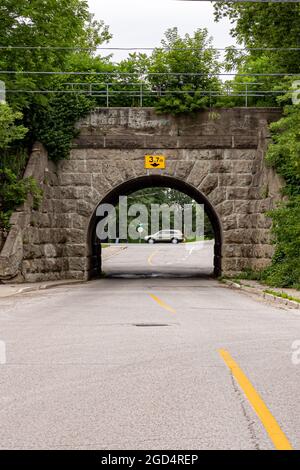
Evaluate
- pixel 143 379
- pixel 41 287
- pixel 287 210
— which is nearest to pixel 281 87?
pixel 287 210

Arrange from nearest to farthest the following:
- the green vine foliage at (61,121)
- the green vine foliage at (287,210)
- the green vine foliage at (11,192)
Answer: the green vine foliage at (287,210), the green vine foliage at (11,192), the green vine foliage at (61,121)

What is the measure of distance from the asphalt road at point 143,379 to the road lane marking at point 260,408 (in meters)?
0.05

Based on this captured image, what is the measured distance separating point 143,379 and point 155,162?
18668mm

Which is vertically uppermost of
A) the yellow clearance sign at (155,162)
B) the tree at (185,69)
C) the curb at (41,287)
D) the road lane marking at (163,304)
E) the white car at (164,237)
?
the tree at (185,69)

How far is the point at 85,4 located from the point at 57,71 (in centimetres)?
276

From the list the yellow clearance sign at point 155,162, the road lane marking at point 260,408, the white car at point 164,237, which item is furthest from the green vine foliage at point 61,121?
the white car at point 164,237

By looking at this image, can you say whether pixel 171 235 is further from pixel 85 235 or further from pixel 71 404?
pixel 71 404

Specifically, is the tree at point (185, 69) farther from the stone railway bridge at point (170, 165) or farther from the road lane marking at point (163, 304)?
the road lane marking at point (163, 304)

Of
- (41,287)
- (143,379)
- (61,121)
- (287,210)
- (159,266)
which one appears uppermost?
(61,121)

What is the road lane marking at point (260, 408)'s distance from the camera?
4.68 m

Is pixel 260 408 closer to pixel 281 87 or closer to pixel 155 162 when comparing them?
pixel 281 87

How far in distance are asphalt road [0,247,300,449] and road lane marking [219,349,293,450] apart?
0.17 feet

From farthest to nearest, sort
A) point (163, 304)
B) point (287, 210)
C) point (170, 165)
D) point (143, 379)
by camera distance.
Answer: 1. point (170, 165)
2. point (287, 210)
3. point (163, 304)
4. point (143, 379)

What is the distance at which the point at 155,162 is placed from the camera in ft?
81.9
